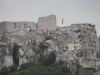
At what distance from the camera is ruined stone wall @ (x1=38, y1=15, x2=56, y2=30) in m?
74.7

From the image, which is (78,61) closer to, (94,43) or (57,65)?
(57,65)

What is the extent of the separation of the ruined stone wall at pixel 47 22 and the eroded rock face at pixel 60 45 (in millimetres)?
Answer: 1008

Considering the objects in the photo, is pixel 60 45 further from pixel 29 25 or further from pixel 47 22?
pixel 29 25

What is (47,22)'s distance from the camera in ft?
245

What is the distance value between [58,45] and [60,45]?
358mm

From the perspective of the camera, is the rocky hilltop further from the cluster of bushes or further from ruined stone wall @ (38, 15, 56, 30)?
the cluster of bushes

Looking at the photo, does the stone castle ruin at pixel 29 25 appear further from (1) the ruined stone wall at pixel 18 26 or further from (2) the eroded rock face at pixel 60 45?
(2) the eroded rock face at pixel 60 45

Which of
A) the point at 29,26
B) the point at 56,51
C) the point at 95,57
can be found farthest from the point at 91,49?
the point at 29,26

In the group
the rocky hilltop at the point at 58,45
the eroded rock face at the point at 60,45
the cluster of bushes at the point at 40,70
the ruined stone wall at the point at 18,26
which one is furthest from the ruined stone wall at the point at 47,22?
the cluster of bushes at the point at 40,70

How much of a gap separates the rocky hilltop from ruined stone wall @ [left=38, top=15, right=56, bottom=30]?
0.61 metres

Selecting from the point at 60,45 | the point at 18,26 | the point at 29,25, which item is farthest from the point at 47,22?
the point at 60,45

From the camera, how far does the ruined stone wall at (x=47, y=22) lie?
74.7m

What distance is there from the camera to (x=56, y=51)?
6888 cm

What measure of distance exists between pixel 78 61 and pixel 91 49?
5.07 m
